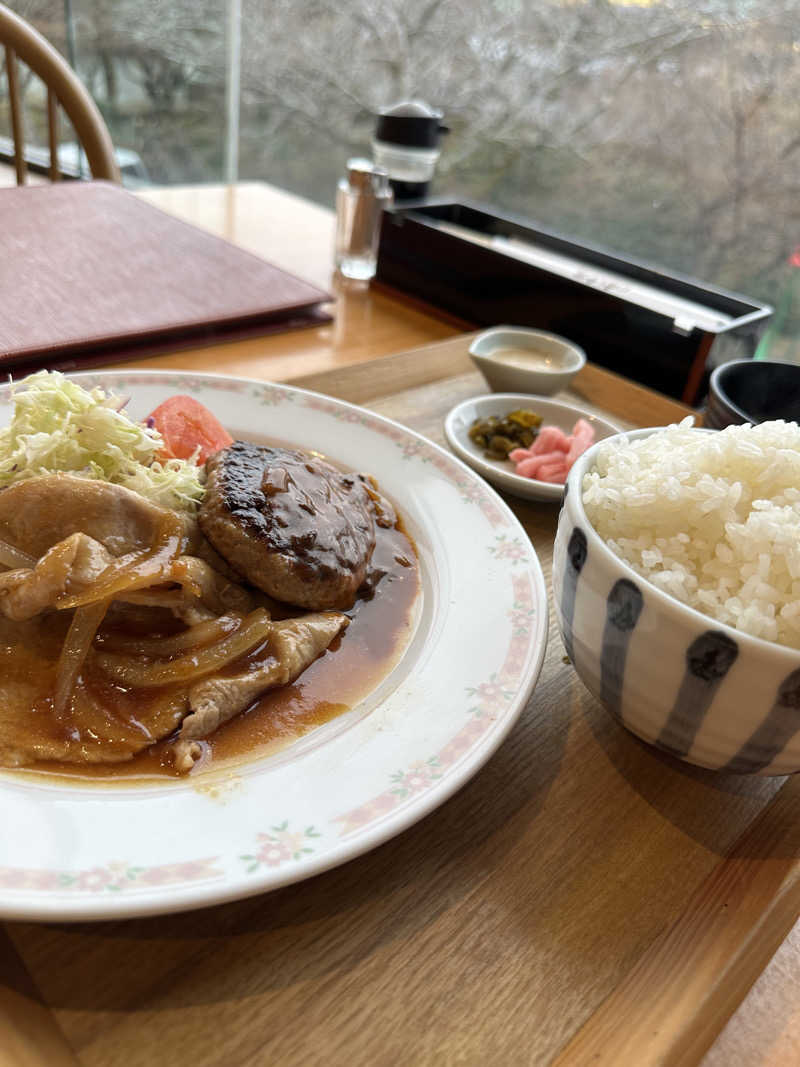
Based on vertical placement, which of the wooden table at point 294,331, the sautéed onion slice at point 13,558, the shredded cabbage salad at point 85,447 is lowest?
the wooden table at point 294,331

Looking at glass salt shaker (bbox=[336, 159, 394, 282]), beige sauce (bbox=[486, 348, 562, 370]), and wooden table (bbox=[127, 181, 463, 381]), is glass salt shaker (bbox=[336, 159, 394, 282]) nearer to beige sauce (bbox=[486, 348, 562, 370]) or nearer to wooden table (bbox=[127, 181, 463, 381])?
wooden table (bbox=[127, 181, 463, 381])

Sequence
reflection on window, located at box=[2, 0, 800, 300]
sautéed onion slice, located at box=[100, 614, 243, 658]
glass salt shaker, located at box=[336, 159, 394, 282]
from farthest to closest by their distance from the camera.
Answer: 1. reflection on window, located at box=[2, 0, 800, 300]
2. glass salt shaker, located at box=[336, 159, 394, 282]
3. sautéed onion slice, located at box=[100, 614, 243, 658]

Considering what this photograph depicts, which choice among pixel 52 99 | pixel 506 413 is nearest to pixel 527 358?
pixel 506 413

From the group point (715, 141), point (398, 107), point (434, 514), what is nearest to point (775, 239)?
point (715, 141)

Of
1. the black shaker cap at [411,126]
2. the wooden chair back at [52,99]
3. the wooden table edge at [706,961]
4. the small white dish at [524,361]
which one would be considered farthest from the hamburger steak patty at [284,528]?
the wooden chair back at [52,99]

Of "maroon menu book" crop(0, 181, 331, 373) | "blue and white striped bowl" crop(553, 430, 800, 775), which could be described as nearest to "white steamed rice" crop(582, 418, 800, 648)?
"blue and white striped bowl" crop(553, 430, 800, 775)

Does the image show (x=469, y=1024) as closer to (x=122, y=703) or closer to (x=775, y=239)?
(x=122, y=703)

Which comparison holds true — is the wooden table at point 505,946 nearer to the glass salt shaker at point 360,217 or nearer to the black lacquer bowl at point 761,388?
the black lacquer bowl at point 761,388
